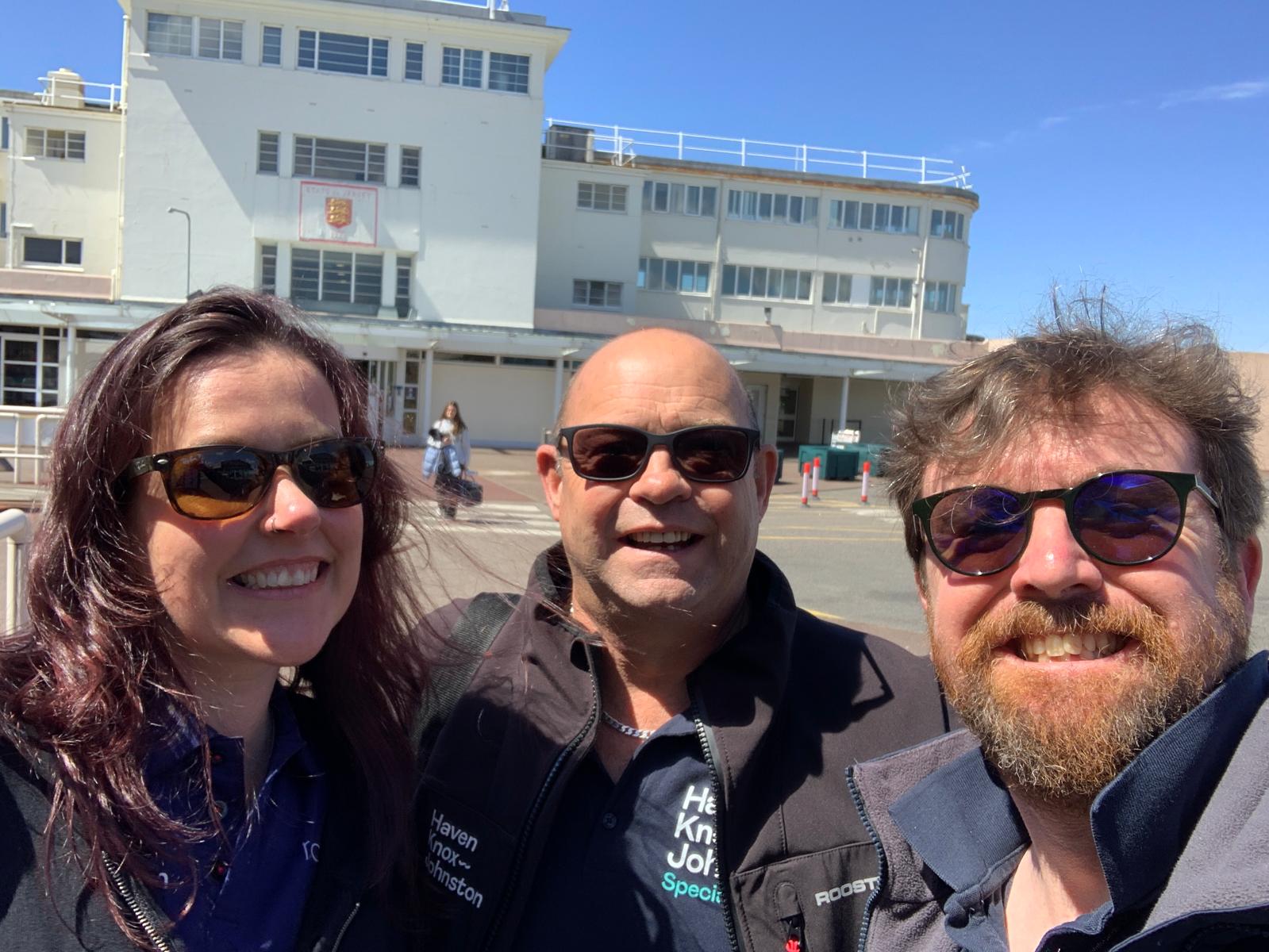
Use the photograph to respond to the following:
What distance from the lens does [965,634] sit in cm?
169

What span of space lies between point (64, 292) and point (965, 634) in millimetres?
34292

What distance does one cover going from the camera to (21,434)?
1225 centimetres

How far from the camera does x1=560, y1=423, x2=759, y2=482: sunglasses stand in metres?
2.34

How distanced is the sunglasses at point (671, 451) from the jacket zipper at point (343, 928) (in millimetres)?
1060

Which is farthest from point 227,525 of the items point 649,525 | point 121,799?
point 649,525

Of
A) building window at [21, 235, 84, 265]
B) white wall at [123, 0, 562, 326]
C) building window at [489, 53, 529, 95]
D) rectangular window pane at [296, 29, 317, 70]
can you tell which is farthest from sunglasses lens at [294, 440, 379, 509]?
building window at [21, 235, 84, 265]

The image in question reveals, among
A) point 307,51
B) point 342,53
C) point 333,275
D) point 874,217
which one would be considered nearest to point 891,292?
point 874,217

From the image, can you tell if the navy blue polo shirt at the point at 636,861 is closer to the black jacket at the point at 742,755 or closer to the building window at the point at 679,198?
the black jacket at the point at 742,755

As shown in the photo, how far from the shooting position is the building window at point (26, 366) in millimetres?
28594

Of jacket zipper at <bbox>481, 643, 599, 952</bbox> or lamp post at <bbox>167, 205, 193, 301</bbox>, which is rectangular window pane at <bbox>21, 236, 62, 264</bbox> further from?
jacket zipper at <bbox>481, 643, 599, 952</bbox>

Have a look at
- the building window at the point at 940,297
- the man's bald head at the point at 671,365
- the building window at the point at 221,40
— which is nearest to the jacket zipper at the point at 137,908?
the man's bald head at the point at 671,365

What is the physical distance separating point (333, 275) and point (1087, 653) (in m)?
31.9

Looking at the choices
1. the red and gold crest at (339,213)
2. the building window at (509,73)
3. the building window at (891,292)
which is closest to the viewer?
the red and gold crest at (339,213)

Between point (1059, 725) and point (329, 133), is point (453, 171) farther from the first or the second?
point (1059, 725)
